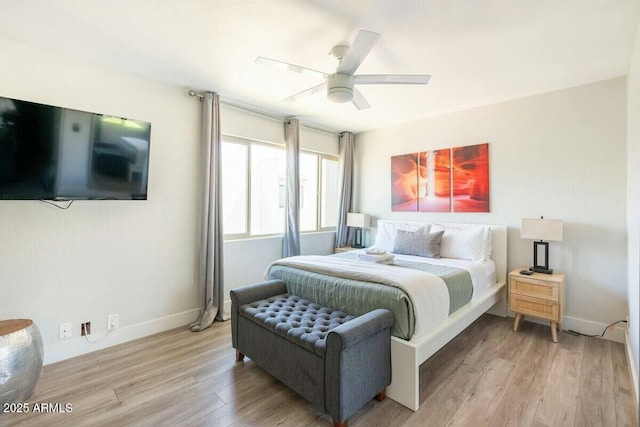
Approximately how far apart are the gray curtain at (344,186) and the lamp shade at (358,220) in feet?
0.42

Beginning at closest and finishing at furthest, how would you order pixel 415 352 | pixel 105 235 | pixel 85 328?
pixel 415 352, pixel 85 328, pixel 105 235

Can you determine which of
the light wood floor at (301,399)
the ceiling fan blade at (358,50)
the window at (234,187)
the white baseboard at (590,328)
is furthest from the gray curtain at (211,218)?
the white baseboard at (590,328)

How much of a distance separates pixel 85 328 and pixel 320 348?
2260mm

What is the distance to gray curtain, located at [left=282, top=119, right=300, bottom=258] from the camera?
4.11 meters

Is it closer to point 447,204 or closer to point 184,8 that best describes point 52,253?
point 184,8

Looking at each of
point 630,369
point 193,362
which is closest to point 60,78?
point 193,362

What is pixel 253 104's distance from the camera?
3.66m

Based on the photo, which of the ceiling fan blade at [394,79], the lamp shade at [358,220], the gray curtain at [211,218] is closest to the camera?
the ceiling fan blade at [394,79]

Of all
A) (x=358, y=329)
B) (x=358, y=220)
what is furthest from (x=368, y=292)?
(x=358, y=220)

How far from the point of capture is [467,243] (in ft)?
11.3

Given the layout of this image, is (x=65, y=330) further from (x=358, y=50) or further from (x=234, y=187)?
(x=358, y=50)

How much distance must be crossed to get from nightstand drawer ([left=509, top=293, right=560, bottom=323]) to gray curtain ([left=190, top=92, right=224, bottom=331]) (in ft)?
10.3

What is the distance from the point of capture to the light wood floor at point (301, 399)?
1.81m

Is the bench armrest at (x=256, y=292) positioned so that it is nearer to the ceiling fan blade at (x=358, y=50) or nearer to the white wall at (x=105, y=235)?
the white wall at (x=105, y=235)
